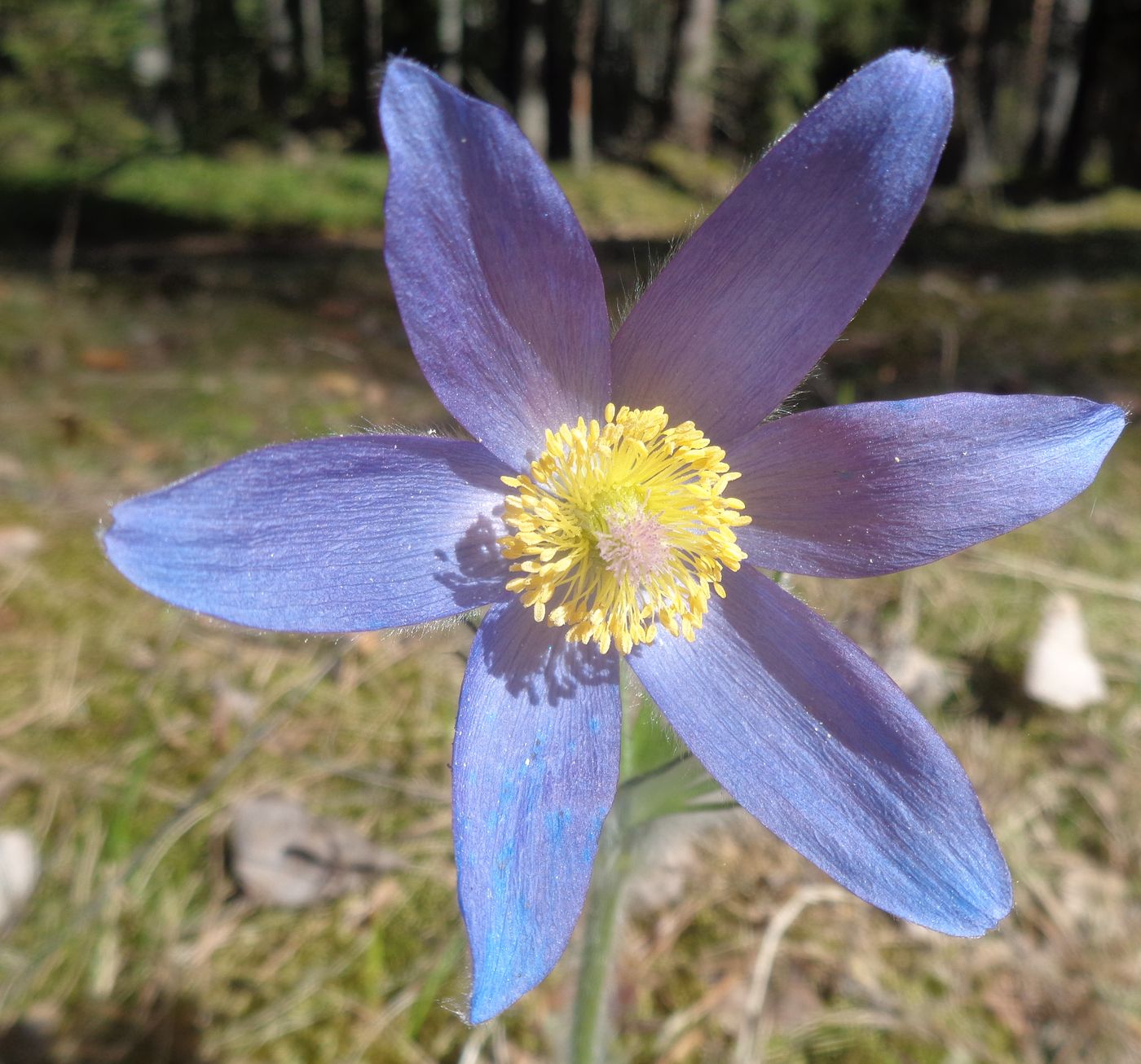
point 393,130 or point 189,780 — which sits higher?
point 393,130

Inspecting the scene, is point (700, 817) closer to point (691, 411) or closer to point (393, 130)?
point (691, 411)

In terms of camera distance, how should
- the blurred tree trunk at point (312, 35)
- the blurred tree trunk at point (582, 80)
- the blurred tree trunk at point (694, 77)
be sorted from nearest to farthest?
1. the blurred tree trunk at point (582, 80)
2. the blurred tree trunk at point (694, 77)
3. the blurred tree trunk at point (312, 35)

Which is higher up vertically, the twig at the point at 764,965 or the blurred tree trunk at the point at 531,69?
the twig at the point at 764,965

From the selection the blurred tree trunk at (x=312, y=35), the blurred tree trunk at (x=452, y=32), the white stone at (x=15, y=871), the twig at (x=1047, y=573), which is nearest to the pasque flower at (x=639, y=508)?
the white stone at (x=15, y=871)

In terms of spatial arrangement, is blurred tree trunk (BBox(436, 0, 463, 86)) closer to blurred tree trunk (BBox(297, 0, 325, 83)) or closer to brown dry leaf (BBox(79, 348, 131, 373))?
blurred tree trunk (BBox(297, 0, 325, 83))

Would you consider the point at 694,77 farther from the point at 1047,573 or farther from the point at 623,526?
the point at 623,526

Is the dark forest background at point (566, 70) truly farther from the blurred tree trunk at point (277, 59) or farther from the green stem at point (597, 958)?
the green stem at point (597, 958)

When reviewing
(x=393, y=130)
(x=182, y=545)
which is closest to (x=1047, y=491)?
(x=393, y=130)

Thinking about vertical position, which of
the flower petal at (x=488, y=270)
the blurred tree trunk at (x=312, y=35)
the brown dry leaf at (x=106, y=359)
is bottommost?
the blurred tree trunk at (x=312, y=35)
